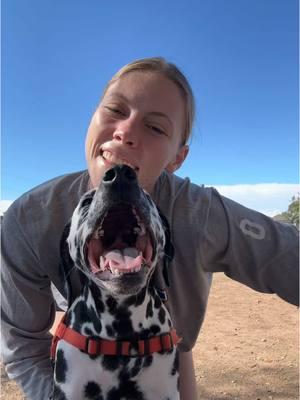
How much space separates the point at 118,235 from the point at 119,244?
57mm

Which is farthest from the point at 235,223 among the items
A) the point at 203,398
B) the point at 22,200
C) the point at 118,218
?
the point at 203,398

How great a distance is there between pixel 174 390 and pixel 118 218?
106cm

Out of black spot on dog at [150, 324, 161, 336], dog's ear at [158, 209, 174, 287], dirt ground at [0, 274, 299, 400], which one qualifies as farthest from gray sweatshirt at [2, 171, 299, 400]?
dirt ground at [0, 274, 299, 400]

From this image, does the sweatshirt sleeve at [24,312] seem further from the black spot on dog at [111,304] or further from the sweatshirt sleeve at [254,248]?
the sweatshirt sleeve at [254,248]

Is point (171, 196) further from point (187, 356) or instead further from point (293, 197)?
point (293, 197)

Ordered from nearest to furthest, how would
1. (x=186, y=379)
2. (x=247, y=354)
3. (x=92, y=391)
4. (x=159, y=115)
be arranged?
1. (x=92, y=391)
2. (x=159, y=115)
3. (x=186, y=379)
4. (x=247, y=354)

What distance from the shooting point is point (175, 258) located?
2.97 metres

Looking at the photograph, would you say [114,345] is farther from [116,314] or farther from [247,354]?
[247,354]

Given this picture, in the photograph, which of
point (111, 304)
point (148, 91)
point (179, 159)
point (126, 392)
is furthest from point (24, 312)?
point (148, 91)

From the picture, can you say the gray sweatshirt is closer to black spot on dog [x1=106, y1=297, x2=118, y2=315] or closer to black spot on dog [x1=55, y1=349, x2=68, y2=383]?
black spot on dog [x1=106, y1=297, x2=118, y2=315]

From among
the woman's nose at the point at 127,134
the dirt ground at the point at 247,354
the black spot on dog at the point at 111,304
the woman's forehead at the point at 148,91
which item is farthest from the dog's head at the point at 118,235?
the dirt ground at the point at 247,354

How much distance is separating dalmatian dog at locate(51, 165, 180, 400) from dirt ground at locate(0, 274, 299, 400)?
2964mm

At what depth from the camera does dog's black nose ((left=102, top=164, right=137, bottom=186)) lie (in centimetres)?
240

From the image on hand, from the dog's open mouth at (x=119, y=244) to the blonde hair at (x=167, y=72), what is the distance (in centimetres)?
105
